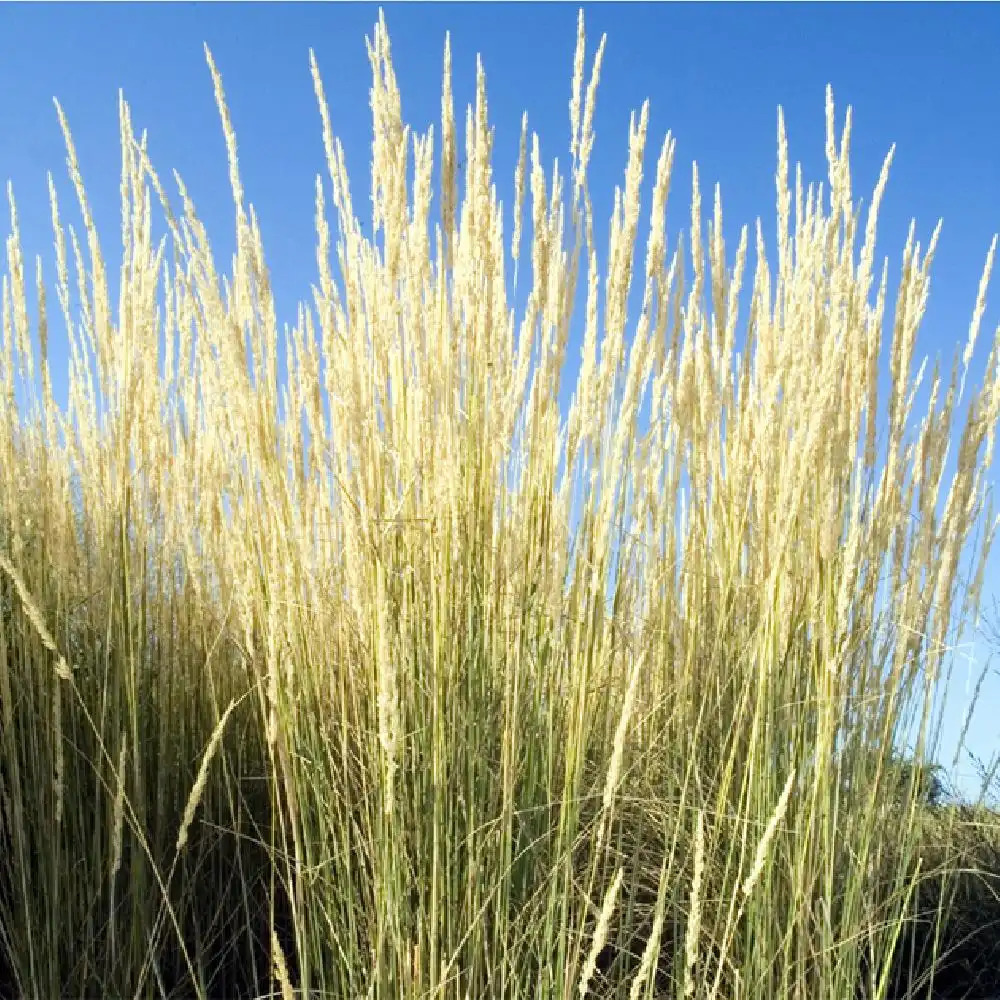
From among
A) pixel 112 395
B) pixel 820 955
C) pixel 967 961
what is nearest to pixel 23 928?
pixel 112 395

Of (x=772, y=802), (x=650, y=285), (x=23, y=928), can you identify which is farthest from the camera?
(x=23, y=928)

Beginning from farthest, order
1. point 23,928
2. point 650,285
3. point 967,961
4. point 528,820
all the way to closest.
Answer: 1. point 967,961
2. point 23,928
3. point 650,285
4. point 528,820

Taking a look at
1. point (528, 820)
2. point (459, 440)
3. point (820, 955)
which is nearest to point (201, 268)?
point (459, 440)

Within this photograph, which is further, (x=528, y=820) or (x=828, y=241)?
(x=828, y=241)

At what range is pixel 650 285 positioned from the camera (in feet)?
7.50

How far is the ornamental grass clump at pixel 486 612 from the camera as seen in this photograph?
1.93 metres

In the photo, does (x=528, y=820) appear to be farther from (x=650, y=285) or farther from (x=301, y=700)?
(x=650, y=285)

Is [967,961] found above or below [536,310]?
below

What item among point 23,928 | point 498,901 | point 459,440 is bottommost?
point 23,928

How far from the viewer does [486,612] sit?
200 cm

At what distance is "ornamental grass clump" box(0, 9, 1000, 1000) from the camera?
193cm

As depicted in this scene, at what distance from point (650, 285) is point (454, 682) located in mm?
900

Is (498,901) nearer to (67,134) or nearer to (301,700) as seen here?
(301,700)

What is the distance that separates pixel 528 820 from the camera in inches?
77.7
